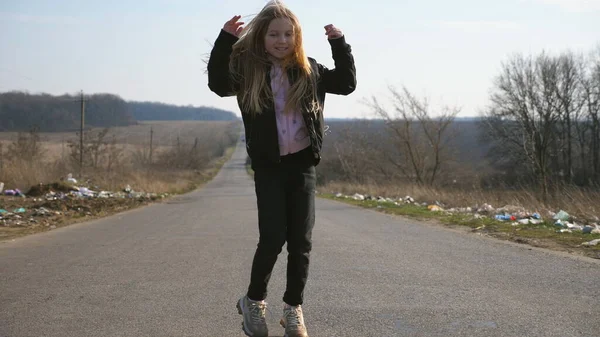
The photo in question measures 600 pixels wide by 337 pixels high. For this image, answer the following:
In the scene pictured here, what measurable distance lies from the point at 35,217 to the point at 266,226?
10065mm

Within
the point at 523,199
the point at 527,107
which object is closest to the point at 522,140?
the point at 527,107

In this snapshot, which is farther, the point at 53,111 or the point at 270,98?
the point at 53,111

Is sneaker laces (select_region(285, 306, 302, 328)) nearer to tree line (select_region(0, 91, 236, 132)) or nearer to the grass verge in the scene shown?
the grass verge

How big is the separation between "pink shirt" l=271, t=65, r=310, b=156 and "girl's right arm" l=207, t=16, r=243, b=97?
0.96 feet

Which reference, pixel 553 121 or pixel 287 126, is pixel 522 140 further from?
pixel 287 126

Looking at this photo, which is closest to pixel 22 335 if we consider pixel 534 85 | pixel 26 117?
pixel 26 117

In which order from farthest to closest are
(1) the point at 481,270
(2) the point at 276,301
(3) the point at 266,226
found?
1. (1) the point at 481,270
2. (2) the point at 276,301
3. (3) the point at 266,226

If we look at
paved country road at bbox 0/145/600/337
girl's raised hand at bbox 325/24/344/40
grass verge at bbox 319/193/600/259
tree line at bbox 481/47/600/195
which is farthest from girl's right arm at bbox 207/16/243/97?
tree line at bbox 481/47/600/195

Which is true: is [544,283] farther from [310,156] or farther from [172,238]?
[172,238]

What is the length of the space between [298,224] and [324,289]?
1405 millimetres

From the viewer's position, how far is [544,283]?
461 centimetres

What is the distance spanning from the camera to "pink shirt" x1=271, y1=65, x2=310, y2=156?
3252mm

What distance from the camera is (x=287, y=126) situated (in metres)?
3.28

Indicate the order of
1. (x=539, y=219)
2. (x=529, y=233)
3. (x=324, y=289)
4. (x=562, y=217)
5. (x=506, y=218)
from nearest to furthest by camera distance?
(x=324, y=289) < (x=529, y=233) < (x=562, y=217) < (x=539, y=219) < (x=506, y=218)
